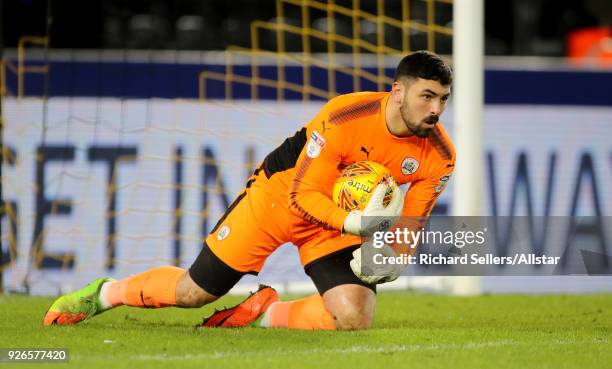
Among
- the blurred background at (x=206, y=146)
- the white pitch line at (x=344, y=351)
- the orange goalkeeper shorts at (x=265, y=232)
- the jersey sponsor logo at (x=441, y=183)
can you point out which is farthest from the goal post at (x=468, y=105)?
the white pitch line at (x=344, y=351)

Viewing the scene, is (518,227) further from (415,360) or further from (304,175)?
(415,360)

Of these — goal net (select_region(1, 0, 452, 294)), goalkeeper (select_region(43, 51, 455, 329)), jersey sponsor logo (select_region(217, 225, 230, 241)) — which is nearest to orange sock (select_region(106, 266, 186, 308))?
goalkeeper (select_region(43, 51, 455, 329))

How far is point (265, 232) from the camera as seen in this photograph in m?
6.22

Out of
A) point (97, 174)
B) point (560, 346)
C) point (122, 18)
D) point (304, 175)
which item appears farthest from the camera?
point (122, 18)

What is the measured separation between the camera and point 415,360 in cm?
502

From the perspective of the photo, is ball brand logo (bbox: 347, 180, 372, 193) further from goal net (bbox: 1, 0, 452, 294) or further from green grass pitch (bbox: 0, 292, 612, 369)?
goal net (bbox: 1, 0, 452, 294)

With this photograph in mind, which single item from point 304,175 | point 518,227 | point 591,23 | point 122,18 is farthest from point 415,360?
point 591,23

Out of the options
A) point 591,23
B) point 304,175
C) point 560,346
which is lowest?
point 560,346

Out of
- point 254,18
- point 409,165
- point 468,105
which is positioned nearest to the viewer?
point 409,165

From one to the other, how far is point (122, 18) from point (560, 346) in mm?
8267

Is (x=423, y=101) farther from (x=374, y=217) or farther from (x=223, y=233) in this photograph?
(x=223, y=233)

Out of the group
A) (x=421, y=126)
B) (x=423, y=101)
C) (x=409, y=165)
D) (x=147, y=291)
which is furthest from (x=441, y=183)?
(x=147, y=291)

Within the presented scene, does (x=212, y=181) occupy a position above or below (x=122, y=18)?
below

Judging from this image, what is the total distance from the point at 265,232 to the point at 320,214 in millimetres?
533
